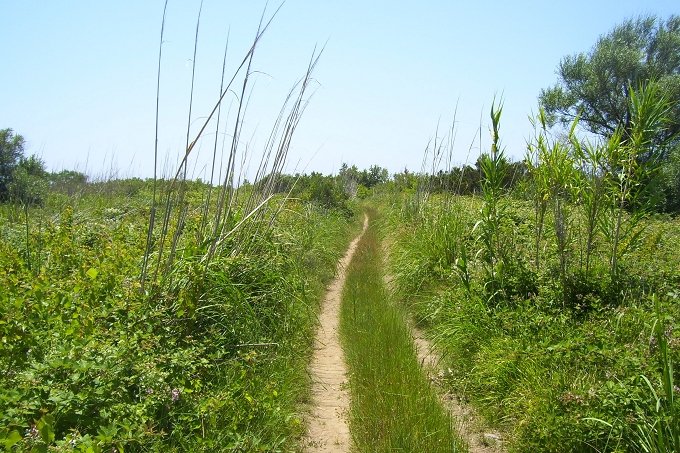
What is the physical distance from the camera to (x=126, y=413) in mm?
2902

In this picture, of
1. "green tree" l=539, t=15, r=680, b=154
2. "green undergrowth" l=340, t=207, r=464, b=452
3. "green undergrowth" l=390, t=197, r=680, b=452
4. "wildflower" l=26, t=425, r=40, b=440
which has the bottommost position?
"green undergrowth" l=340, t=207, r=464, b=452

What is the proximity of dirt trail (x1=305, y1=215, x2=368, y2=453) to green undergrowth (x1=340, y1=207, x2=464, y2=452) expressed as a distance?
97 mm

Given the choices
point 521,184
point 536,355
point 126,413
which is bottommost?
point 126,413

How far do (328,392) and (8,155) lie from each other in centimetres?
1467

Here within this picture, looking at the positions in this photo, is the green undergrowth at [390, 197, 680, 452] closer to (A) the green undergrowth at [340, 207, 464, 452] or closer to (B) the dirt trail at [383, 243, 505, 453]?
(B) the dirt trail at [383, 243, 505, 453]

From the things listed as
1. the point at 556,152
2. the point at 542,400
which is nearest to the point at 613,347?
the point at 542,400

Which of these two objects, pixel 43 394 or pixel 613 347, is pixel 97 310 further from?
pixel 613 347

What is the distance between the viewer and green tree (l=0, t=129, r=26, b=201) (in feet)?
47.3

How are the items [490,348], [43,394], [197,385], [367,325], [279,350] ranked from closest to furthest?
[43,394] < [197,385] < [490,348] < [279,350] < [367,325]

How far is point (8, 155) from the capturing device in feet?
50.3

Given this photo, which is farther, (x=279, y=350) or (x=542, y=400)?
(x=279, y=350)

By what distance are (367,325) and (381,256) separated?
5060 mm

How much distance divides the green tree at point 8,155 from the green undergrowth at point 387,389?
38.8ft

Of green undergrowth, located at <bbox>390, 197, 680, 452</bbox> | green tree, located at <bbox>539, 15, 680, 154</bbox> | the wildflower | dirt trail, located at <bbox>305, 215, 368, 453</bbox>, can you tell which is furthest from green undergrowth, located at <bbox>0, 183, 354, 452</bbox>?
green tree, located at <bbox>539, 15, 680, 154</bbox>
